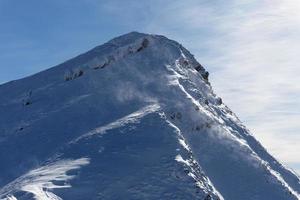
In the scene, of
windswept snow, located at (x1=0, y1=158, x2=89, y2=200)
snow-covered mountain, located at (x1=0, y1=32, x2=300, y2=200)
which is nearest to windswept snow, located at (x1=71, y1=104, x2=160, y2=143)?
snow-covered mountain, located at (x1=0, y1=32, x2=300, y2=200)

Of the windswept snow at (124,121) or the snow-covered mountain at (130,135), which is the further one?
the windswept snow at (124,121)

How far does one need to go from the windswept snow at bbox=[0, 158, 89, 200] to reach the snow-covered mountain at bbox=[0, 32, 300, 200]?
0.09m

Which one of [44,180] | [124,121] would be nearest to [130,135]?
[124,121]

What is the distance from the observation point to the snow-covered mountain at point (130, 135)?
171 ft

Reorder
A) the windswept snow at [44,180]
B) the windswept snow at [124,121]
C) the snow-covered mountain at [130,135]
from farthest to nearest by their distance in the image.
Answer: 1. the windswept snow at [124,121]
2. the snow-covered mountain at [130,135]
3. the windswept snow at [44,180]

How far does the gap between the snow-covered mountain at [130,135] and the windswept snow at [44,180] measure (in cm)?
9

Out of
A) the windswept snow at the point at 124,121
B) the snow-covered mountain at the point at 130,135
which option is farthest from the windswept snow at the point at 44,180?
the windswept snow at the point at 124,121

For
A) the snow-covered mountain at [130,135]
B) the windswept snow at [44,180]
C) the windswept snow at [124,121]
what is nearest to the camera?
the windswept snow at [44,180]

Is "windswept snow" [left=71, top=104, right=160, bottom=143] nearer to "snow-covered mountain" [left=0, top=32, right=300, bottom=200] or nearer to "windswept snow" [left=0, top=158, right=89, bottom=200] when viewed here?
"snow-covered mountain" [left=0, top=32, right=300, bottom=200]

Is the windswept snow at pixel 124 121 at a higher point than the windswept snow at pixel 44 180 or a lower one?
higher

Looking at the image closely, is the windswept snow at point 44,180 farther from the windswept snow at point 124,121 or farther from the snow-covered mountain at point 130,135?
the windswept snow at point 124,121

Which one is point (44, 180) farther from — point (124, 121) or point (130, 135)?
point (124, 121)

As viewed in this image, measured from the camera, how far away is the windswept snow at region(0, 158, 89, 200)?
160 ft

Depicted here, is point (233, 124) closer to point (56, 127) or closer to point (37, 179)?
point (56, 127)
